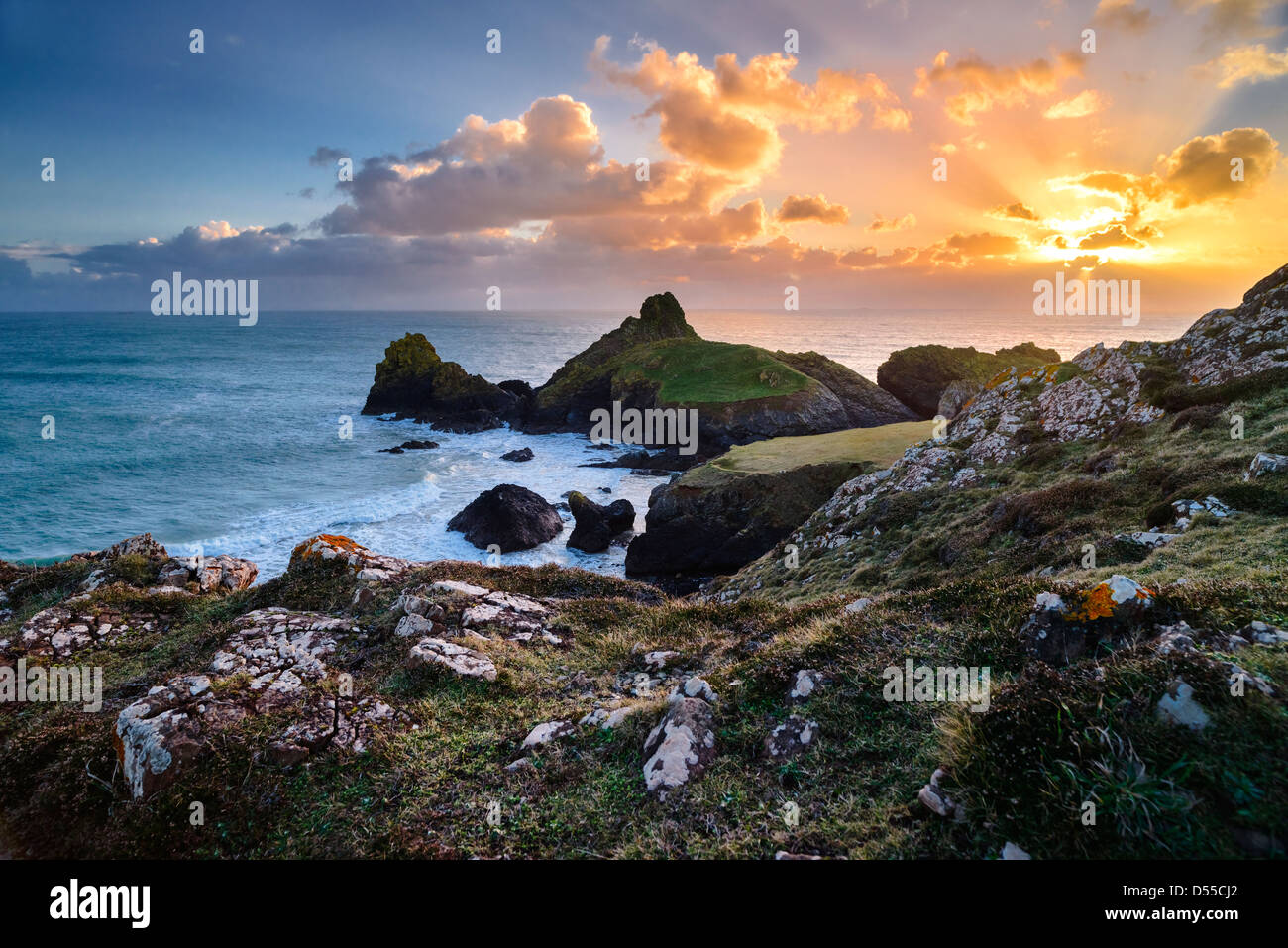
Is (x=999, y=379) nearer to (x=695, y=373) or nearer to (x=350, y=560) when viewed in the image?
(x=350, y=560)

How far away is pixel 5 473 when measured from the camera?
4172cm

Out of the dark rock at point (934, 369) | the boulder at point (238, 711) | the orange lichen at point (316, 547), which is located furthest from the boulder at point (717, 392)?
the boulder at point (238, 711)

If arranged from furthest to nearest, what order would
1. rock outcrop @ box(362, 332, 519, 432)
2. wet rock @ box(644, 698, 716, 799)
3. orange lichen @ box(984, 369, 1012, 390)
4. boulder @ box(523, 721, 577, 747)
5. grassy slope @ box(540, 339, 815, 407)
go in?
1. rock outcrop @ box(362, 332, 519, 432)
2. grassy slope @ box(540, 339, 815, 407)
3. orange lichen @ box(984, 369, 1012, 390)
4. boulder @ box(523, 721, 577, 747)
5. wet rock @ box(644, 698, 716, 799)

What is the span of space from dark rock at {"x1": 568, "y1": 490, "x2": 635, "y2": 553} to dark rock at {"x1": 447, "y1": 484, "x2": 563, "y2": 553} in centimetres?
175

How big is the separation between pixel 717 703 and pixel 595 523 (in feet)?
81.9

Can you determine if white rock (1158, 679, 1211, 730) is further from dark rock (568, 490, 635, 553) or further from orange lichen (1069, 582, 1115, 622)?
dark rock (568, 490, 635, 553)

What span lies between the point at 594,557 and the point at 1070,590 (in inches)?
980

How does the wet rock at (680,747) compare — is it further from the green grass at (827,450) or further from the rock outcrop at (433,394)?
the rock outcrop at (433,394)

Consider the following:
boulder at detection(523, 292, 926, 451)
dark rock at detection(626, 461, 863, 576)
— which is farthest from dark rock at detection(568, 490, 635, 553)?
boulder at detection(523, 292, 926, 451)

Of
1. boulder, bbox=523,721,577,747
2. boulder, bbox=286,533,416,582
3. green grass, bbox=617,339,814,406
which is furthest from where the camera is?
green grass, bbox=617,339,814,406

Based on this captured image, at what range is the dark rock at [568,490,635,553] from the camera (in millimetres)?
30492

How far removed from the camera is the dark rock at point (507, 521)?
1186 inches
